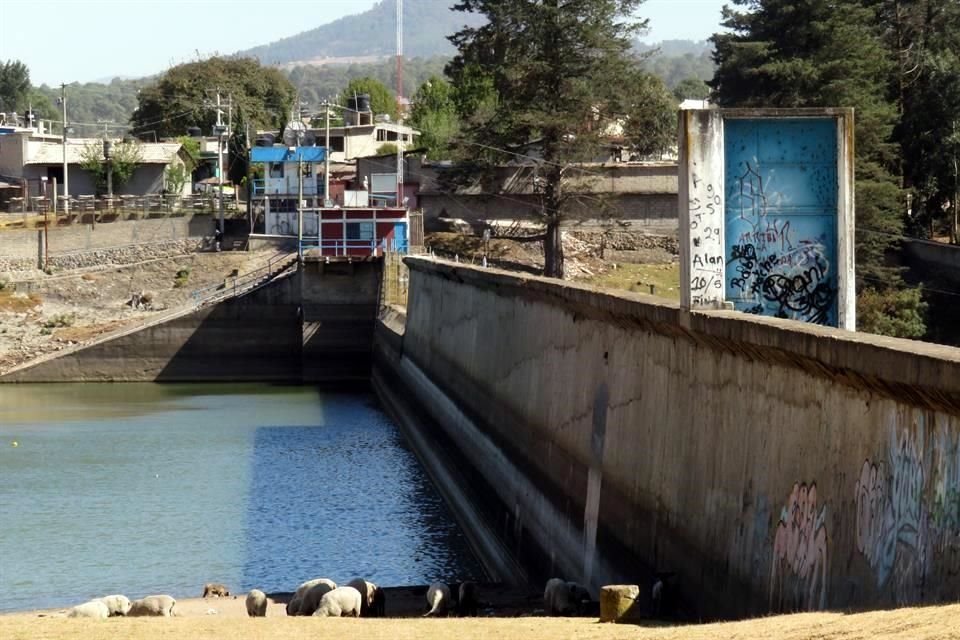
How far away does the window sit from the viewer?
221 feet

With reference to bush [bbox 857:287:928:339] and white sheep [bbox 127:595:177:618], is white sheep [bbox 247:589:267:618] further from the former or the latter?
bush [bbox 857:287:928:339]

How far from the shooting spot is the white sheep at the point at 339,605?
18219 millimetres

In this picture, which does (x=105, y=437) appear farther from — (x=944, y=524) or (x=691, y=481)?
(x=944, y=524)

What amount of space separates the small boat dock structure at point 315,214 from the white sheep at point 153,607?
145 ft

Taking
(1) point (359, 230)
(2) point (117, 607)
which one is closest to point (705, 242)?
(2) point (117, 607)

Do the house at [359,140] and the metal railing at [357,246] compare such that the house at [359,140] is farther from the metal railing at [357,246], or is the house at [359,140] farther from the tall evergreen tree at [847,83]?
the tall evergreen tree at [847,83]

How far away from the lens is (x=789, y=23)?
5569cm

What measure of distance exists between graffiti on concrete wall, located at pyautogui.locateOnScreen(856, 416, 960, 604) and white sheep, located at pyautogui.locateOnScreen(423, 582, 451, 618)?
27.2 ft

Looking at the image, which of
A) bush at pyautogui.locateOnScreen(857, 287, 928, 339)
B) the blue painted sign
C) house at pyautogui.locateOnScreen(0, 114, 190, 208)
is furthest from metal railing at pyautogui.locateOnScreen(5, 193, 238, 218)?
the blue painted sign

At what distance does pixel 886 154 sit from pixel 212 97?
3506 inches

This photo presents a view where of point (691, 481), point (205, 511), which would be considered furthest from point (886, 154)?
point (691, 481)

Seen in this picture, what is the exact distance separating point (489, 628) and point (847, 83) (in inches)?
1574

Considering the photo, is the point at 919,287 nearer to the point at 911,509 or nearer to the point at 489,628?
the point at 489,628

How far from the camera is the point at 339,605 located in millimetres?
18266
